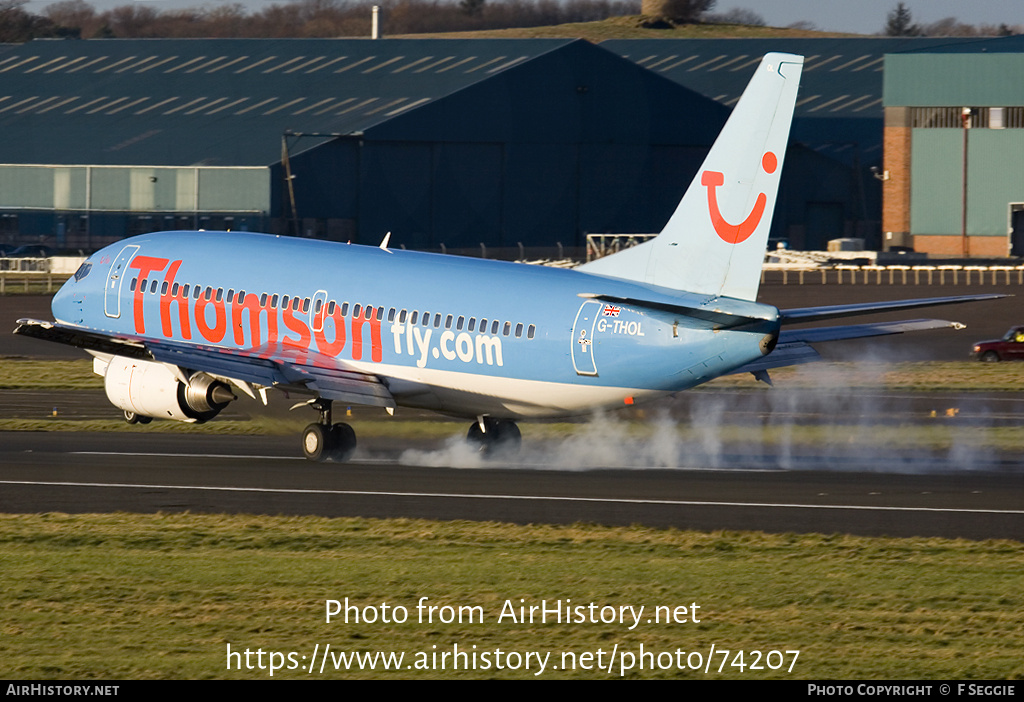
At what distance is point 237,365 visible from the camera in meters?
33.1

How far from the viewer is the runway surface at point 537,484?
27078mm

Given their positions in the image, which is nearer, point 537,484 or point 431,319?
point 537,484

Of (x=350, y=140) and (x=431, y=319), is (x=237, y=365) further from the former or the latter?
(x=350, y=140)

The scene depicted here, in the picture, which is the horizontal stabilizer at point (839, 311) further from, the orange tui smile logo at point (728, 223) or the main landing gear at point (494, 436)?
the main landing gear at point (494, 436)

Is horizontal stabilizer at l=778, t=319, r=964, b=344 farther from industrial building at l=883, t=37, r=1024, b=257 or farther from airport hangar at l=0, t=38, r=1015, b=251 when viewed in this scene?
industrial building at l=883, t=37, r=1024, b=257

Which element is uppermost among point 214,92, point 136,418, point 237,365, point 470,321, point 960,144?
point 214,92

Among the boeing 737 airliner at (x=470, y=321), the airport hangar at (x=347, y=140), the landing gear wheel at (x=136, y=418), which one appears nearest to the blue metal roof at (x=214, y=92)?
the airport hangar at (x=347, y=140)

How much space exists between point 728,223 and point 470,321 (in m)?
6.23

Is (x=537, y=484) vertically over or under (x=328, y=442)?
under

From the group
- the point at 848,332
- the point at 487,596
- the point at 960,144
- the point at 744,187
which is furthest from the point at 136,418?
the point at 960,144

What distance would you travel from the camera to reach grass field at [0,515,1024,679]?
55.6ft

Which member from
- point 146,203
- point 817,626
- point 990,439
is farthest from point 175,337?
point 146,203

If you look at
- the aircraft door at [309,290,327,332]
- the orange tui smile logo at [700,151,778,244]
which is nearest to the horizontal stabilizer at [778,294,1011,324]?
the orange tui smile logo at [700,151,778,244]
